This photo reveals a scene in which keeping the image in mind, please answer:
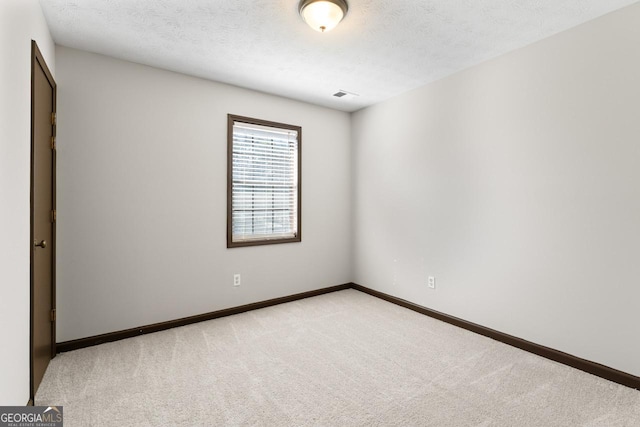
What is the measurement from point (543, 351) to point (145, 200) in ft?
12.5

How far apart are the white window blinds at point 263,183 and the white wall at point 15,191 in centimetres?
195

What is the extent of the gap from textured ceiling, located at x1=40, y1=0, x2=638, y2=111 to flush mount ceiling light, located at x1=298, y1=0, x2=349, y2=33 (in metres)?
0.08

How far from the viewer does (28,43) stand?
1850mm

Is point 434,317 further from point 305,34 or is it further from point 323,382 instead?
point 305,34

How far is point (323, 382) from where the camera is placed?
7.38 ft

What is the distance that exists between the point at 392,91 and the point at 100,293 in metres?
3.73

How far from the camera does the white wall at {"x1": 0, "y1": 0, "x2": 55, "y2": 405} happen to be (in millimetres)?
1460

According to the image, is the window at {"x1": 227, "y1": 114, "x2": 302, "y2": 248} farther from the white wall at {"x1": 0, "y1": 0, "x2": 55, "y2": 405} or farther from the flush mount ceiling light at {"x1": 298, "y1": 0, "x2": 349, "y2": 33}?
the white wall at {"x1": 0, "y1": 0, "x2": 55, "y2": 405}

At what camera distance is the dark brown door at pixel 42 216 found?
6.43 ft

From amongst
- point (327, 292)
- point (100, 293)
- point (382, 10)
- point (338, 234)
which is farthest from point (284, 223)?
point (382, 10)

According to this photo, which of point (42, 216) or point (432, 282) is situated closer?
point (42, 216)
